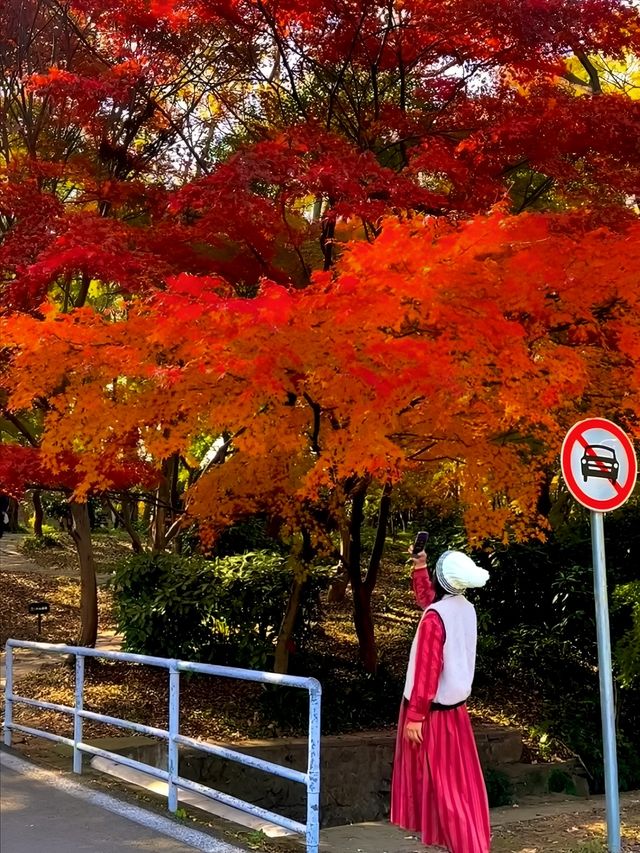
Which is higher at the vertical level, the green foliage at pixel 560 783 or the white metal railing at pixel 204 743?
the white metal railing at pixel 204 743

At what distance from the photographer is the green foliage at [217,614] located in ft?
34.0

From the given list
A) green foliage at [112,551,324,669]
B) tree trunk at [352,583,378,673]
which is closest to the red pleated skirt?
green foliage at [112,551,324,669]

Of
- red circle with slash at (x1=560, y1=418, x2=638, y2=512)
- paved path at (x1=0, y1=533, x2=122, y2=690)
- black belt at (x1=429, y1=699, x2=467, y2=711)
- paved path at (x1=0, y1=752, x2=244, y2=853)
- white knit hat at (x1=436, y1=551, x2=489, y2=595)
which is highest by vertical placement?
red circle with slash at (x1=560, y1=418, x2=638, y2=512)

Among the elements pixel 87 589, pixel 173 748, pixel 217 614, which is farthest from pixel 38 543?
pixel 173 748

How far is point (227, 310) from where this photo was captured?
5.98 m

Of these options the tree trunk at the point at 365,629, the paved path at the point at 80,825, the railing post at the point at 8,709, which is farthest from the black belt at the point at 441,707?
the tree trunk at the point at 365,629

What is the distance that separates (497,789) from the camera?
8734 millimetres

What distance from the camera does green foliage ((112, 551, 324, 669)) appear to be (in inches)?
408

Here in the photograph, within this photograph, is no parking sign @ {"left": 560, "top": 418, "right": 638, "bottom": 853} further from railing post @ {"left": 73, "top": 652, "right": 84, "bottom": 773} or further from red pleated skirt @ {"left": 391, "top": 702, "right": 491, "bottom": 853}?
railing post @ {"left": 73, "top": 652, "right": 84, "bottom": 773}

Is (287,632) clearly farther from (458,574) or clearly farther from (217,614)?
(458,574)

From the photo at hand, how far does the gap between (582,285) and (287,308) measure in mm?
2337

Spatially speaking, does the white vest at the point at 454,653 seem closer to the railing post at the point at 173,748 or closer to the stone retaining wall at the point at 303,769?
the railing post at the point at 173,748

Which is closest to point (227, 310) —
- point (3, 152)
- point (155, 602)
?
point (155, 602)

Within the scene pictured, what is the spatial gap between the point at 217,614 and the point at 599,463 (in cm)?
631
